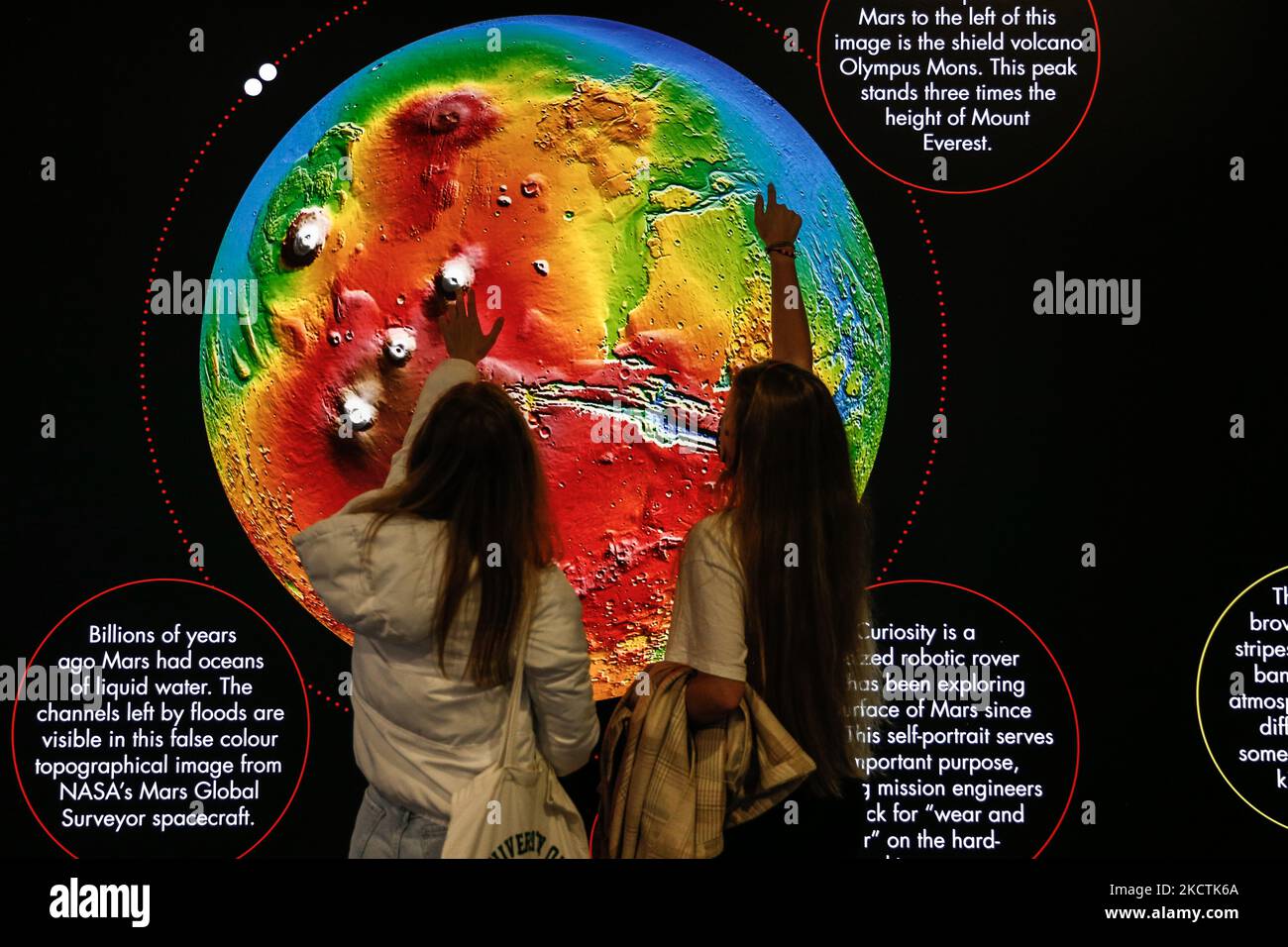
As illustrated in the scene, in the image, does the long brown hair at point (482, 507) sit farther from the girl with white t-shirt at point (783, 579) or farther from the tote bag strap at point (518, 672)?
the girl with white t-shirt at point (783, 579)

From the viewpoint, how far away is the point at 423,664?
300cm

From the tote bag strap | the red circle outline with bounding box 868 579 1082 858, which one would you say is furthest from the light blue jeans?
the red circle outline with bounding box 868 579 1082 858

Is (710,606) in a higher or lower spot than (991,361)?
lower

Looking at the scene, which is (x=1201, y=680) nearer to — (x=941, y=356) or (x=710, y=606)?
(x=941, y=356)

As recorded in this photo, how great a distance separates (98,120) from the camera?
12.8 ft

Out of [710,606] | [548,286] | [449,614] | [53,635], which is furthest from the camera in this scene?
[53,635]

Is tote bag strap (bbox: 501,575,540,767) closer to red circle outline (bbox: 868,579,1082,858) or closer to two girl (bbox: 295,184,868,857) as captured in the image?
two girl (bbox: 295,184,868,857)

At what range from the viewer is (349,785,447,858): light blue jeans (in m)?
3.03

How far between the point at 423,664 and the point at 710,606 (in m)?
0.62

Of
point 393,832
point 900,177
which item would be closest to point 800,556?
point 393,832
